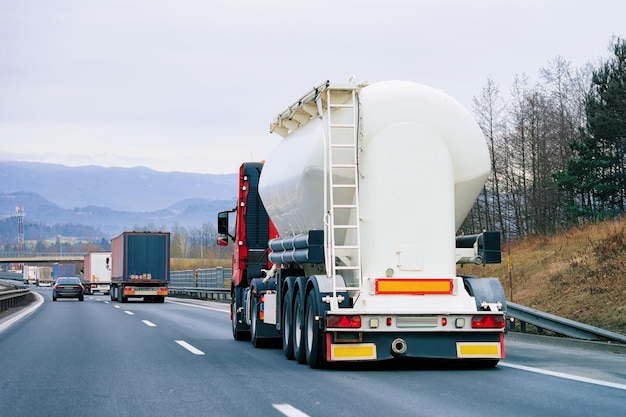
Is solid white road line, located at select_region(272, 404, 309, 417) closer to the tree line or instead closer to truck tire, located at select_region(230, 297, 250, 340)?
truck tire, located at select_region(230, 297, 250, 340)

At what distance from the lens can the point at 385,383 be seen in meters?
10.5

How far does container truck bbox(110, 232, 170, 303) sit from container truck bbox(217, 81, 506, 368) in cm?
3449

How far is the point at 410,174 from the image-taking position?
12297mm

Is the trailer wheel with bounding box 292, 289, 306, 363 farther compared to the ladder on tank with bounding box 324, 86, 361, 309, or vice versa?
the trailer wheel with bounding box 292, 289, 306, 363

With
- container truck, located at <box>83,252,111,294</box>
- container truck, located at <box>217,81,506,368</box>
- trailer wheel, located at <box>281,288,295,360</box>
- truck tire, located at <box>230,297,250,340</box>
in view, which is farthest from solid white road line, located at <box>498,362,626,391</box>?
container truck, located at <box>83,252,111,294</box>

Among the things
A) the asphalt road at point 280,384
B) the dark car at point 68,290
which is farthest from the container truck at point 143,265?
the asphalt road at point 280,384

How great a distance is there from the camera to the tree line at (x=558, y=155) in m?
43.9

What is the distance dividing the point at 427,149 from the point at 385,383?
336cm

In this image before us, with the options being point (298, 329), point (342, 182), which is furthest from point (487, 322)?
point (298, 329)

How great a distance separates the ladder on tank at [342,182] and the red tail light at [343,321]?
0.72 meters

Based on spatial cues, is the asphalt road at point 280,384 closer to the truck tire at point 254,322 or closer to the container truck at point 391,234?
the container truck at point 391,234

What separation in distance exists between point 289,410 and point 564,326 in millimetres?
8973

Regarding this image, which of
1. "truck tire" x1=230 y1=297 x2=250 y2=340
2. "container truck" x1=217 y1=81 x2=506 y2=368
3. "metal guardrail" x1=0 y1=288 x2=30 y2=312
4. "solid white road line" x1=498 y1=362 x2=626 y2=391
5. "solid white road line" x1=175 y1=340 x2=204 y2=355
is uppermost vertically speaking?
"container truck" x1=217 y1=81 x2=506 y2=368

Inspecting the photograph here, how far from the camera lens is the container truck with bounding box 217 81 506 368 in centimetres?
1166
